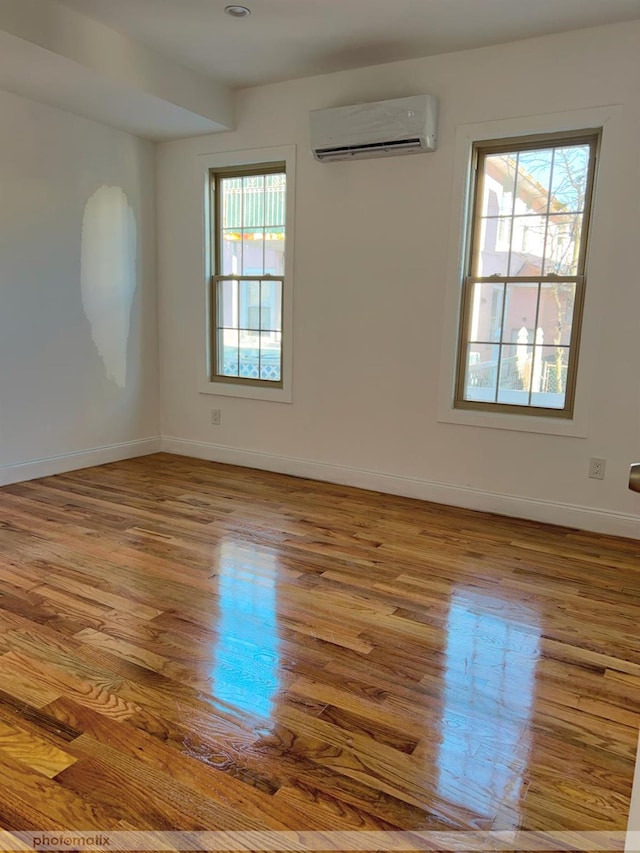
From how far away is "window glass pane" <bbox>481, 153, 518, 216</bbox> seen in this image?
3770 millimetres

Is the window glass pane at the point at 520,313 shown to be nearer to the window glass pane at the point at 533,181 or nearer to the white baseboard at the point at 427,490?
the window glass pane at the point at 533,181

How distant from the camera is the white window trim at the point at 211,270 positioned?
445 centimetres

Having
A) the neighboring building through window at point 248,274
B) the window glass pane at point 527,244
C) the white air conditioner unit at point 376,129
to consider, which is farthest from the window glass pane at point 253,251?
the window glass pane at point 527,244

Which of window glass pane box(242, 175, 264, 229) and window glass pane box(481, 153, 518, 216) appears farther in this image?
window glass pane box(242, 175, 264, 229)

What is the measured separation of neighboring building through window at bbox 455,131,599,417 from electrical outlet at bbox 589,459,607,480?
1.05 feet

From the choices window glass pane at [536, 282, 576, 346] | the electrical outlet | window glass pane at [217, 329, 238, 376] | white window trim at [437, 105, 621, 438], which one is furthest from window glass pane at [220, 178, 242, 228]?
the electrical outlet

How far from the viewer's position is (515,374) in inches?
154

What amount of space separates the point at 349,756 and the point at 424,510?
2378 mm

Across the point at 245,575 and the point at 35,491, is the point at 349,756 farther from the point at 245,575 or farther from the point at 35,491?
the point at 35,491

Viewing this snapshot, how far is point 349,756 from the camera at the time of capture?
1.71 meters

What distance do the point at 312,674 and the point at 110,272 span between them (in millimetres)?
3784

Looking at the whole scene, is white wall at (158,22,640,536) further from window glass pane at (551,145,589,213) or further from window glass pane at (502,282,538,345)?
window glass pane at (502,282,538,345)

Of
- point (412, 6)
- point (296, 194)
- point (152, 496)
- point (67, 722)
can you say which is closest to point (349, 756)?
point (67, 722)

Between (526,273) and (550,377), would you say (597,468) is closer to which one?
(550,377)
